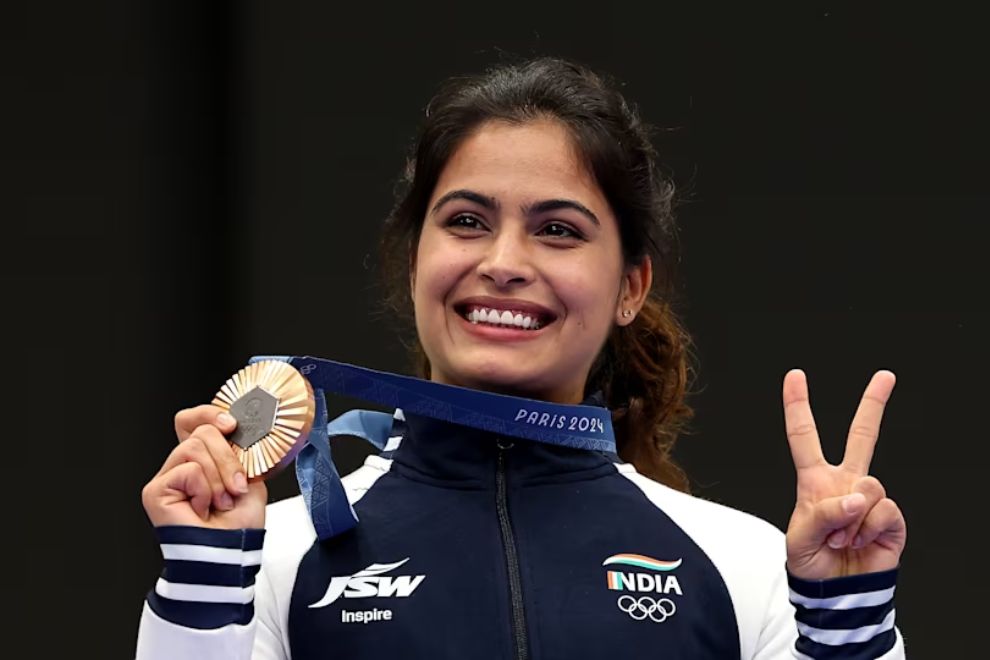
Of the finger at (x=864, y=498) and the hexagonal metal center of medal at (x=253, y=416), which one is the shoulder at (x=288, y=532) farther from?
the finger at (x=864, y=498)

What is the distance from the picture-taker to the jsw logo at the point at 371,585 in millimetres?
1843

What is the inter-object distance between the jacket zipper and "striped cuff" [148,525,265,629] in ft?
1.10

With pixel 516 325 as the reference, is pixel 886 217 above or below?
above

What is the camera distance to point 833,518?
66.2 inches

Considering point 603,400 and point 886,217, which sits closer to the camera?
point 603,400

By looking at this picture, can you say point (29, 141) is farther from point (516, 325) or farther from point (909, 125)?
point (909, 125)

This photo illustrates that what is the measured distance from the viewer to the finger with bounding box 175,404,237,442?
1.74 metres

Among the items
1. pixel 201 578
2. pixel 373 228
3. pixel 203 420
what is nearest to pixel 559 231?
pixel 203 420

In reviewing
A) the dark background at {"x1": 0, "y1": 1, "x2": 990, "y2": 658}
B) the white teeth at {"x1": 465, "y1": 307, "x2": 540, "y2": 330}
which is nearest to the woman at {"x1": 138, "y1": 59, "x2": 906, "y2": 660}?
the white teeth at {"x1": 465, "y1": 307, "x2": 540, "y2": 330}

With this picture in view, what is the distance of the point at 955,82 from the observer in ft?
9.77

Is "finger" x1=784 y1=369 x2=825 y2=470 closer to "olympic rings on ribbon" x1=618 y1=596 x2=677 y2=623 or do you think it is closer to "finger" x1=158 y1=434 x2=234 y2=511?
"olympic rings on ribbon" x1=618 y1=596 x2=677 y2=623

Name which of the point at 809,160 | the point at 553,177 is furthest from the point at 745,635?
the point at 809,160

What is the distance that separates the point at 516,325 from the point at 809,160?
4.24 feet

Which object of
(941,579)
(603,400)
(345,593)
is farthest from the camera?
(941,579)
